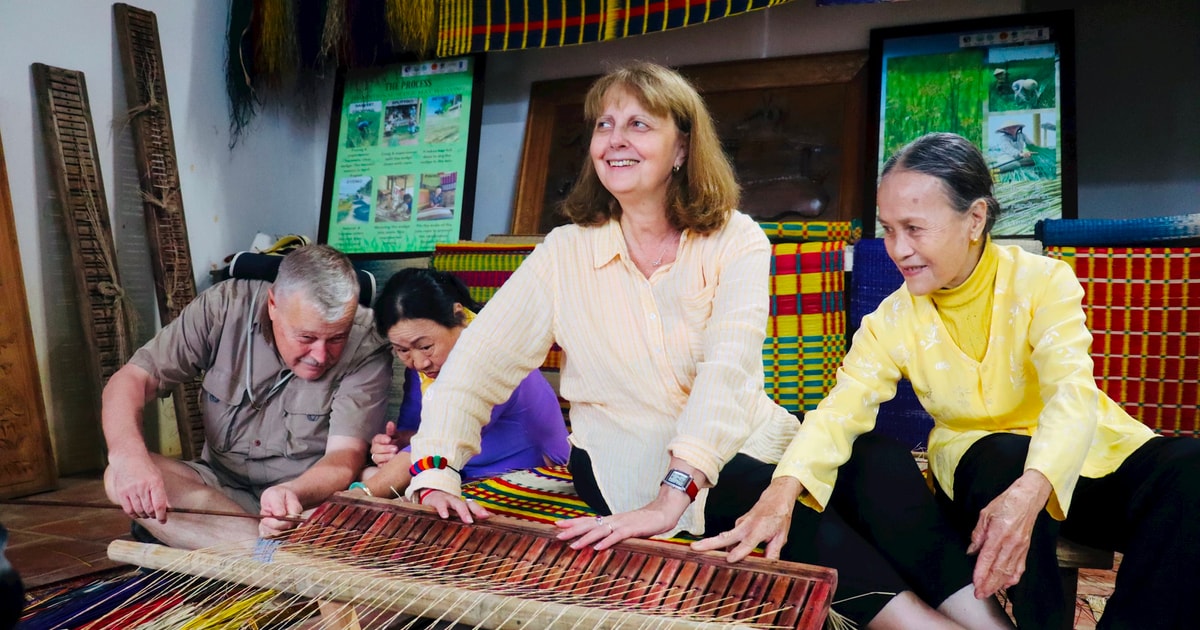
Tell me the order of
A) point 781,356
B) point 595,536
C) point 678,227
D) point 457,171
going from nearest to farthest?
point 595,536 → point 678,227 → point 781,356 → point 457,171

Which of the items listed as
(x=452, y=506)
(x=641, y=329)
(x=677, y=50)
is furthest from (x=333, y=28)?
(x=452, y=506)

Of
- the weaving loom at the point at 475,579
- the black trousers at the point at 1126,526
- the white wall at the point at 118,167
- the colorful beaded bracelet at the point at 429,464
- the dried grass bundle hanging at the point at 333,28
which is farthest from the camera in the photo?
the dried grass bundle hanging at the point at 333,28

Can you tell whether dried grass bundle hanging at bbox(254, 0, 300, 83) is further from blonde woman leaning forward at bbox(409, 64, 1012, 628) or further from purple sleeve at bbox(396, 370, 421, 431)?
blonde woman leaning forward at bbox(409, 64, 1012, 628)

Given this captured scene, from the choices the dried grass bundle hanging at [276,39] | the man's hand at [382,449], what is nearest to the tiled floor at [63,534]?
the man's hand at [382,449]

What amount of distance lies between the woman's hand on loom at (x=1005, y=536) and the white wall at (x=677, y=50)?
258 cm

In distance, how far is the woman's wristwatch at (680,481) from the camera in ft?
5.19

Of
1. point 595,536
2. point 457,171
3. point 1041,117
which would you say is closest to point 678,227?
point 595,536

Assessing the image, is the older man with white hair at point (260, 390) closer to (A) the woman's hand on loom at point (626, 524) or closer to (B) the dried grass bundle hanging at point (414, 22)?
(A) the woman's hand on loom at point (626, 524)

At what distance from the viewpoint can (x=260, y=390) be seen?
7.97 ft

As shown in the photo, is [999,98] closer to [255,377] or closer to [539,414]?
[539,414]

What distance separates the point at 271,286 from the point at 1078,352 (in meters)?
1.81

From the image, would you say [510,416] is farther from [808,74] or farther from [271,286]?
[808,74]

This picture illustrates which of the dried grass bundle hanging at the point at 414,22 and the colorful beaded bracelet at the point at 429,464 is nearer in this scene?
the colorful beaded bracelet at the point at 429,464

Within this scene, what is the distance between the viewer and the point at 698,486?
1.62 m
